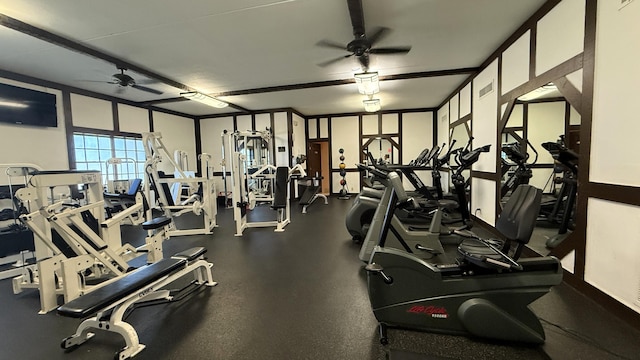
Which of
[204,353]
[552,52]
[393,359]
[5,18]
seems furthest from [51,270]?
[552,52]

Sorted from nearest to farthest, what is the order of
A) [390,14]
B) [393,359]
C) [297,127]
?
[393,359], [390,14], [297,127]

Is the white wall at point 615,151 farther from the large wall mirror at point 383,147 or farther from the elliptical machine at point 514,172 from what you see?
the large wall mirror at point 383,147

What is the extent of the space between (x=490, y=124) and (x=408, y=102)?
150 inches

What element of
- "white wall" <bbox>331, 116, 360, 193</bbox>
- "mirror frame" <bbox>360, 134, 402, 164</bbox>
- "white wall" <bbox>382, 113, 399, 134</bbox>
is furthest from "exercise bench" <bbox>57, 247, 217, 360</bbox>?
"white wall" <bbox>382, 113, 399, 134</bbox>

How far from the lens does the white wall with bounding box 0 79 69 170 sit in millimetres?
4543

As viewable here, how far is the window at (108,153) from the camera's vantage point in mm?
5822

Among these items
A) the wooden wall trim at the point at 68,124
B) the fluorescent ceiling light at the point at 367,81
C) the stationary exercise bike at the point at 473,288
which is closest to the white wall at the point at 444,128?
the fluorescent ceiling light at the point at 367,81

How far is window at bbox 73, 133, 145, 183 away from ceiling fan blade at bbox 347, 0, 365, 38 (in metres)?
6.06

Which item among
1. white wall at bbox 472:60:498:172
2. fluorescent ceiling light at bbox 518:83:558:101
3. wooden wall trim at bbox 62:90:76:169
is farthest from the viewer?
wooden wall trim at bbox 62:90:76:169

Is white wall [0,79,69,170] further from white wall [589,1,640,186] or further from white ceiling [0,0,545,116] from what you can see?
white wall [589,1,640,186]

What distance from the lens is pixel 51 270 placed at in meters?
2.46

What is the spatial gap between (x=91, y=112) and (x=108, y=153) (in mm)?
1053

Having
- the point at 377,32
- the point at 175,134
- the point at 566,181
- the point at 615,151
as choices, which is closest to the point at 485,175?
the point at 566,181

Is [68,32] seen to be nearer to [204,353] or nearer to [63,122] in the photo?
[63,122]
